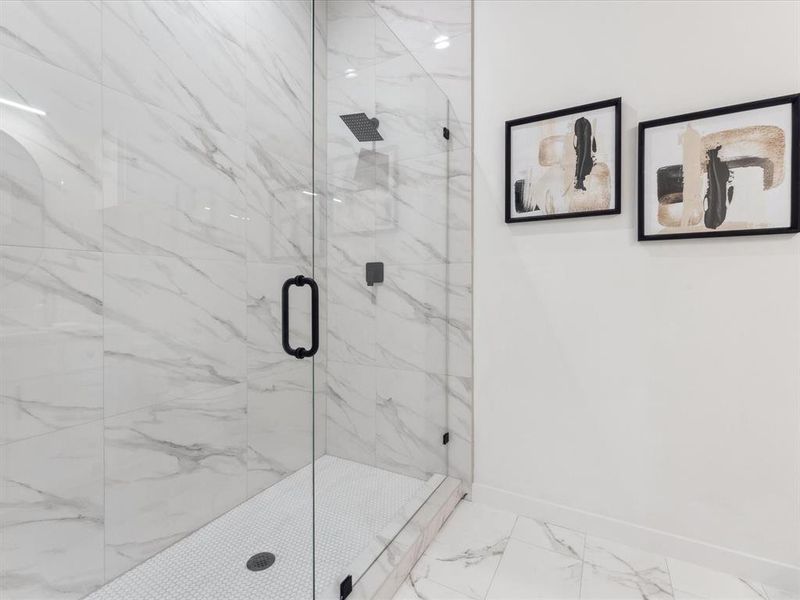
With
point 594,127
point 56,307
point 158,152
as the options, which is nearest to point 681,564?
point 594,127

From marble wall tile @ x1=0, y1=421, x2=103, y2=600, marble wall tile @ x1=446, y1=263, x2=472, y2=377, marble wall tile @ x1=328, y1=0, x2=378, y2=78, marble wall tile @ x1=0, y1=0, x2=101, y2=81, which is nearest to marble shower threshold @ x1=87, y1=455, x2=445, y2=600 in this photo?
marble wall tile @ x1=0, y1=421, x2=103, y2=600

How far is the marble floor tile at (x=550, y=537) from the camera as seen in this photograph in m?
1.56

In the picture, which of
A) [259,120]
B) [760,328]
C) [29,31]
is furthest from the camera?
[259,120]

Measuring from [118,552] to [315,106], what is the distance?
1648 millimetres

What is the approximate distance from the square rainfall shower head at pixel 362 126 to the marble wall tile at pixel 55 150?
0.82 metres

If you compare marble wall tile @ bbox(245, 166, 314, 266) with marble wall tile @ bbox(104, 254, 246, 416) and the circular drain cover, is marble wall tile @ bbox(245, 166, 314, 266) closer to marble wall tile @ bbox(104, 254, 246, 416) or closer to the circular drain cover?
marble wall tile @ bbox(104, 254, 246, 416)

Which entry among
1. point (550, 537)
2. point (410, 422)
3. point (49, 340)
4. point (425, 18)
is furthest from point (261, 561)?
point (425, 18)

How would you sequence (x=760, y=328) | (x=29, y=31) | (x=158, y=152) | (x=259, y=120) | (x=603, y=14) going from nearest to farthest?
(x=29, y=31) → (x=760, y=328) → (x=158, y=152) → (x=603, y=14) → (x=259, y=120)

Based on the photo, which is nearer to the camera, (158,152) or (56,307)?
(56,307)

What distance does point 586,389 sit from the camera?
167cm

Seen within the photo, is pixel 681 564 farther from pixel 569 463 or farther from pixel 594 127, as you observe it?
pixel 594 127

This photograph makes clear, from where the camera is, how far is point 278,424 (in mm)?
2004

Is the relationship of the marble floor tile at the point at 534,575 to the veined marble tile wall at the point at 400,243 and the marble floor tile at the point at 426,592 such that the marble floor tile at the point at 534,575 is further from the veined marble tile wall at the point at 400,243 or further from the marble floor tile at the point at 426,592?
the veined marble tile wall at the point at 400,243

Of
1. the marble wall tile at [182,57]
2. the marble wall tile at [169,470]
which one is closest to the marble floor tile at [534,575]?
the marble wall tile at [169,470]
